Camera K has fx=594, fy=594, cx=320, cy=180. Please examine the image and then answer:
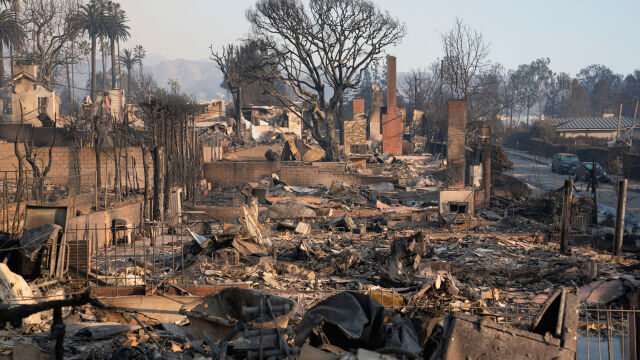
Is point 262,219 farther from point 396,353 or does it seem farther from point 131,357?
point 396,353

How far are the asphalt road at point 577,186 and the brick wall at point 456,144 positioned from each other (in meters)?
3.20

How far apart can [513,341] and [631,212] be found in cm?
1859

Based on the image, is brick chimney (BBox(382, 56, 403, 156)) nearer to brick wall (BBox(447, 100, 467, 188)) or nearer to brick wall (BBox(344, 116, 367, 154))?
brick wall (BBox(344, 116, 367, 154))

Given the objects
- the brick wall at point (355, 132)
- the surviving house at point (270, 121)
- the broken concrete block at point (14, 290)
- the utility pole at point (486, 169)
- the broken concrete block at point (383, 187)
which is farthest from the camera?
the surviving house at point (270, 121)

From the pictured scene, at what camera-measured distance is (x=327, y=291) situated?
371 inches

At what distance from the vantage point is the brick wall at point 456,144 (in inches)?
911

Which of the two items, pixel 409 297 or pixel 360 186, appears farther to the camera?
pixel 360 186

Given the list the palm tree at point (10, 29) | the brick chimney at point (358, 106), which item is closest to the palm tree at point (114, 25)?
the palm tree at point (10, 29)

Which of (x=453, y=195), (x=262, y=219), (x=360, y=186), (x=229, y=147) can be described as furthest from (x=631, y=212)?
(x=229, y=147)

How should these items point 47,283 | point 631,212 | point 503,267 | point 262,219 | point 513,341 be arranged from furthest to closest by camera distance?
point 631,212 < point 262,219 < point 503,267 < point 47,283 < point 513,341

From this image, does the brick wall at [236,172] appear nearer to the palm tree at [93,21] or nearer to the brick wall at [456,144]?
the brick wall at [456,144]

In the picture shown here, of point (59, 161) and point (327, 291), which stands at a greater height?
point (59, 161)

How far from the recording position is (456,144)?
23219mm

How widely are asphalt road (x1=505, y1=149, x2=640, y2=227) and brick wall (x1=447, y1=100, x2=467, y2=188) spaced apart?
3197 millimetres
